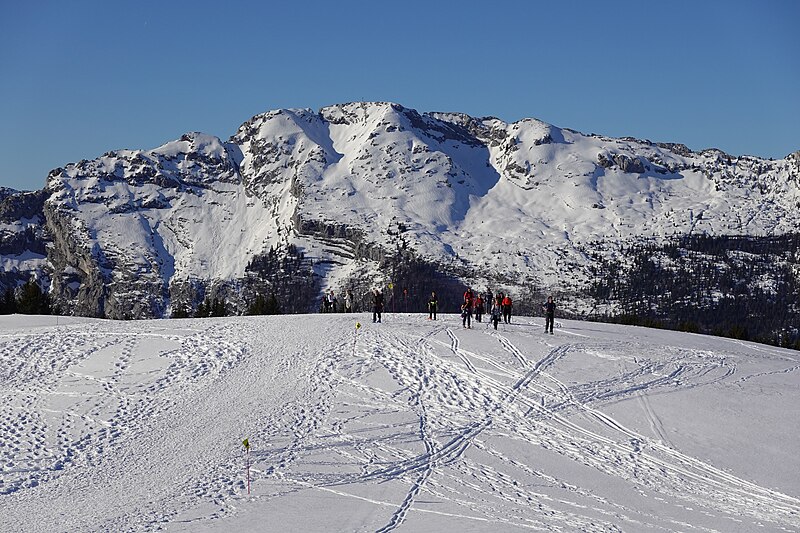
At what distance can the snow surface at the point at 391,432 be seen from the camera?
69.3ft

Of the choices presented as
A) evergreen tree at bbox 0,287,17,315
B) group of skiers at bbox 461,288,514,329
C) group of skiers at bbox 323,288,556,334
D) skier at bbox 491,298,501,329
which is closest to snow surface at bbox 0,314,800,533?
skier at bbox 491,298,501,329

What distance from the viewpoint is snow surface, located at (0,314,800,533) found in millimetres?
21125

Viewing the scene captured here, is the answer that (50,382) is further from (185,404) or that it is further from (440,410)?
(440,410)

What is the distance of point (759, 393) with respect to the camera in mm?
34469

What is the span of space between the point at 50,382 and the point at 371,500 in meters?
18.6

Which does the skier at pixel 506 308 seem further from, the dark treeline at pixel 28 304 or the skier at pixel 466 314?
the dark treeline at pixel 28 304

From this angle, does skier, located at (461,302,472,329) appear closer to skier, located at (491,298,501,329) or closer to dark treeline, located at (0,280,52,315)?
skier, located at (491,298,501,329)

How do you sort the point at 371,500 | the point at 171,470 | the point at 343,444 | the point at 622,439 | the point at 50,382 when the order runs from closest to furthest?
the point at 371,500, the point at 171,470, the point at 343,444, the point at 622,439, the point at 50,382

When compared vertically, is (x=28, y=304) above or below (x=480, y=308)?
below

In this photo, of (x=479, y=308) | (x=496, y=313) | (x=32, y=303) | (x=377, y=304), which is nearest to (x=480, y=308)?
(x=479, y=308)

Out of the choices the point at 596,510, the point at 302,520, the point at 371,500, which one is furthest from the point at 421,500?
the point at 596,510

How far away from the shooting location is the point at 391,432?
27.5m

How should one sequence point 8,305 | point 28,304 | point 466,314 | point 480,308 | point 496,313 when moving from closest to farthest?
1. point 496,313
2. point 466,314
3. point 480,308
4. point 28,304
5. point 8,305

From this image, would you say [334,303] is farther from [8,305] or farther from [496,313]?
[496,313]
